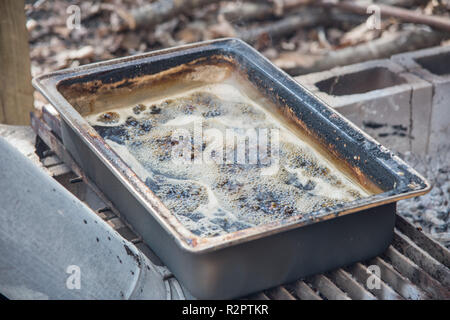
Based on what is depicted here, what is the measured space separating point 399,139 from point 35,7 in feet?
15.2

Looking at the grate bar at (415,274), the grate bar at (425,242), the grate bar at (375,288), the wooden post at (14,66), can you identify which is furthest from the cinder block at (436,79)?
the wooden post at (14,66)

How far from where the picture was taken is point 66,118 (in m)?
2.96

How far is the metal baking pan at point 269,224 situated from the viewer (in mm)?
2238

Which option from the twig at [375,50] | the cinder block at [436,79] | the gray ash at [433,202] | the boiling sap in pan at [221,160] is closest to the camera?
the boiling sap in pan at [221,160]

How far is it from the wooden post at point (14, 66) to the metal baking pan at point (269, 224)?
779 mm

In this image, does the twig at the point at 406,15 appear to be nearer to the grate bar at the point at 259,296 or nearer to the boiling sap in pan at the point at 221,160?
the boiling sap in pan at the point at 221,160

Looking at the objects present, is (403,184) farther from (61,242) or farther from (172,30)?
(172,30)

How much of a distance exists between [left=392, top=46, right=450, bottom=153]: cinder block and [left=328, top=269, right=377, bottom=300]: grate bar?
202 cm

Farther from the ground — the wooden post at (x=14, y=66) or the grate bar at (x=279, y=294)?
the wooden post at (x=14, y=66)

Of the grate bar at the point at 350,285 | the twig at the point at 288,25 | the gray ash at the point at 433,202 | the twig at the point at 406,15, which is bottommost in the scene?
the gray ash at the point at 433,202

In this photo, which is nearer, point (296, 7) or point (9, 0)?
point (9, 0)

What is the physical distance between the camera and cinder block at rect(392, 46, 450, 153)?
4.07 meters
